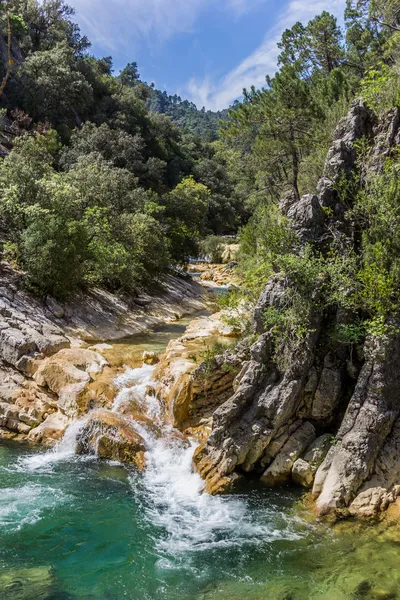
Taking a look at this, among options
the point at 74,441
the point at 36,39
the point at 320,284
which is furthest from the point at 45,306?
the point at 36,39

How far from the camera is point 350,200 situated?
475 inches

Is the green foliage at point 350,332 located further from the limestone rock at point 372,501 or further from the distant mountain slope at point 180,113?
the distant mountain slope at point 180,113

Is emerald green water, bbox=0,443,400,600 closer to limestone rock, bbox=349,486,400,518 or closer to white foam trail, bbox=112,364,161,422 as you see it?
limestone rock, bbox=349,486,400,518

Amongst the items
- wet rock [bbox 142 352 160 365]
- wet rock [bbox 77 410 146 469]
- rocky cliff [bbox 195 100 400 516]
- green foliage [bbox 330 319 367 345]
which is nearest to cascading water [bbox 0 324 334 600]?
wet rock [bbox 77 410 146 469]

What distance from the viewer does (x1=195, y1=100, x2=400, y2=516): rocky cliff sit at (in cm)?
933

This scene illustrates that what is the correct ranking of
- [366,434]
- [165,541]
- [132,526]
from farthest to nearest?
1. [366,434]
2. [132,526]
3. [165,541]

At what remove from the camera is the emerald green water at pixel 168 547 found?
7.13 meters

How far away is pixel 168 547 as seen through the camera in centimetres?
837

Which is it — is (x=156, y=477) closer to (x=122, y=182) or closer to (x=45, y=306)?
(x=45, y=306)

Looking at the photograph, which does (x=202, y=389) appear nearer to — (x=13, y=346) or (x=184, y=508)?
(x=184, y=508)

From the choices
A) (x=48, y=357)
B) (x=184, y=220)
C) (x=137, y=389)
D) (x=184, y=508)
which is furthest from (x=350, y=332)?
(x=184, y=220)

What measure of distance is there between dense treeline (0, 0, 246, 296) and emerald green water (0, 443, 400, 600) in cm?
898

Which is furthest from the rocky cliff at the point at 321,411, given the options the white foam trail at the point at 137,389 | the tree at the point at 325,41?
the tree at the point at 325,41

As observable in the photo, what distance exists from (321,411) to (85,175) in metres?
23.1
